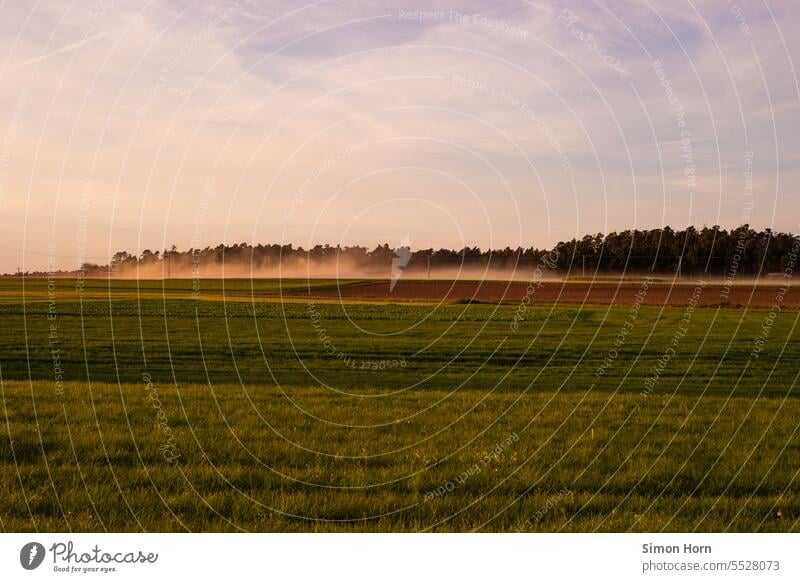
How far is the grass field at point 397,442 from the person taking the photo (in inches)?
360

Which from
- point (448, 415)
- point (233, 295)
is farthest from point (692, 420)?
point (233, 295)

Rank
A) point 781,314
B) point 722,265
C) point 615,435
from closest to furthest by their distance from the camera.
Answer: point 615,435 < point 781,314 < point 722,265

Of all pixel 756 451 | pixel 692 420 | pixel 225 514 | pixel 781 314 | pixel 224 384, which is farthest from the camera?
pixel 781 314

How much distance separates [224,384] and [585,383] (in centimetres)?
1142

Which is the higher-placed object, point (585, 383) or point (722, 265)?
point (722, 265)

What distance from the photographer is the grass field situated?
30.0 feet

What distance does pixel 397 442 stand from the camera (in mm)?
13031

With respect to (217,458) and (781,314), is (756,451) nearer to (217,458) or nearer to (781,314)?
(217,458)

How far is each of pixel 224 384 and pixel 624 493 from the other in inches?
544

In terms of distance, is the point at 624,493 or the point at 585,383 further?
the point at 585,383

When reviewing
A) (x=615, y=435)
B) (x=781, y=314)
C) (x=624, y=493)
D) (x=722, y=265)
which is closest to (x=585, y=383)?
(x=615, y=435)

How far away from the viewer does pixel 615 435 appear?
45.6ft

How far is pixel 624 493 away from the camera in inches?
400

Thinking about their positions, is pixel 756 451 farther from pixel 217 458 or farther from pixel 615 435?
pixel 217 458
